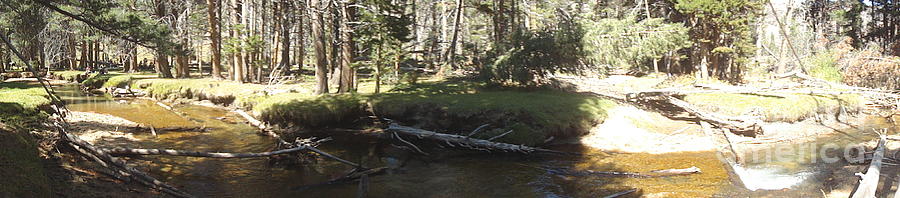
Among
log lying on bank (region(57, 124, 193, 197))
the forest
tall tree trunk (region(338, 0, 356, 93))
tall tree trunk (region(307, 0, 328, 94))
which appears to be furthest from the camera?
tall tree trunk (region(338, 0, 356, 93))

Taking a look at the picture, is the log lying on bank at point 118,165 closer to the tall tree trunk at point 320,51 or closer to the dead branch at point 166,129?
the dead branch at point 166,129

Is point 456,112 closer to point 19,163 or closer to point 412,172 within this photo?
point 412,172

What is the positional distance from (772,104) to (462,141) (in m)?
9.37

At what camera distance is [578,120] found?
12.1 metres

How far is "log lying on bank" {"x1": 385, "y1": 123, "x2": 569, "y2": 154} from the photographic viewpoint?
33.2 feet

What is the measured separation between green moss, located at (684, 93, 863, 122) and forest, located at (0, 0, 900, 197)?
67 mm

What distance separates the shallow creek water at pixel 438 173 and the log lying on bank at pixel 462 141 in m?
0.21

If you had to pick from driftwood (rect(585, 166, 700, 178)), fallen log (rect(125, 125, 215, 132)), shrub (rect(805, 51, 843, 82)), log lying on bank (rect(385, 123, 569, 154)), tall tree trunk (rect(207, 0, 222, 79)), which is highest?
tall tree trunk (rect(207, 0, 222, 79))

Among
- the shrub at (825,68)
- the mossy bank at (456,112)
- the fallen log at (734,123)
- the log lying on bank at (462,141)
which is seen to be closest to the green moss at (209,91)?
the mossy bank at (456,112)

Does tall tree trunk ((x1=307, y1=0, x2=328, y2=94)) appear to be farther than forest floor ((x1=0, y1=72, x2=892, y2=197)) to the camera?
Yes

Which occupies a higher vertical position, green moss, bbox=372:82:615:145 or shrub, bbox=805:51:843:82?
shrub, bbox=805:51:843:82

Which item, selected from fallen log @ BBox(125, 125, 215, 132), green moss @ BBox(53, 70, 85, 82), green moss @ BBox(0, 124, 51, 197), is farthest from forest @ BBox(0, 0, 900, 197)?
green moss @ BBox(53, 70, 85, 82)

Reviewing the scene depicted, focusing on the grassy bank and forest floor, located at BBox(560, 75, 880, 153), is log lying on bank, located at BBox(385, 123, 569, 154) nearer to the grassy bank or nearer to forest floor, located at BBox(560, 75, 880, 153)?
forest floor, located at BBox(560, 75, 880, 153)

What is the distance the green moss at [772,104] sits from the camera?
1321cm
